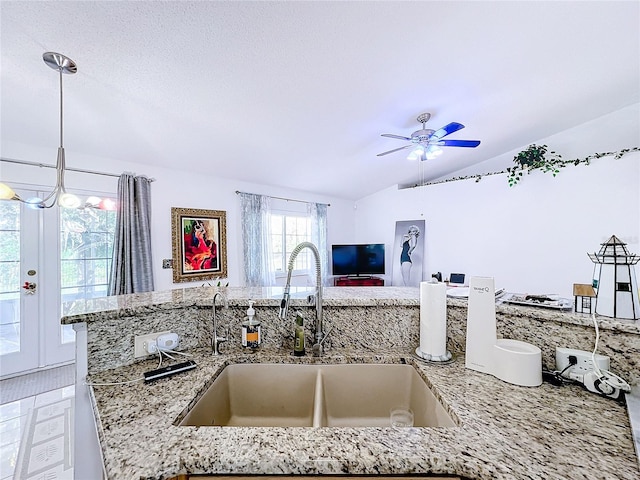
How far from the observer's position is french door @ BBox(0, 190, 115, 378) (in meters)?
2.58

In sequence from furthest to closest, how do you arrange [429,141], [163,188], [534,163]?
[534,163] < [163,188] < [429,141]

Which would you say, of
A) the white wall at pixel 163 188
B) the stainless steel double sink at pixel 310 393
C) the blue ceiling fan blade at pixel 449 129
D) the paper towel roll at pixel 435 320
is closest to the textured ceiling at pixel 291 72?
the white wall at pixel 163 188

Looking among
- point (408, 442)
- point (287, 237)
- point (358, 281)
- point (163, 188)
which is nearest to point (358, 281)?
point (358, 281)

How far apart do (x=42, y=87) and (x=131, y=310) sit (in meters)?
2.07

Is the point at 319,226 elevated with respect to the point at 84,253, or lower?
elevated

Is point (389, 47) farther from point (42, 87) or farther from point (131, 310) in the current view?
point (42, 87)

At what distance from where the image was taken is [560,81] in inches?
103

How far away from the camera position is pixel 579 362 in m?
0.82

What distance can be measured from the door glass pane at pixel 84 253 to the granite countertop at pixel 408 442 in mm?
2950

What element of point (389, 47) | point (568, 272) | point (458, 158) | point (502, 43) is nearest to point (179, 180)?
point (389, 47)

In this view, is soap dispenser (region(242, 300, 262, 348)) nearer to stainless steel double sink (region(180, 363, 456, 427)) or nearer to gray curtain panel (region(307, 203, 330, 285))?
stainless steel double sink (region(180, 363, 456, 427))

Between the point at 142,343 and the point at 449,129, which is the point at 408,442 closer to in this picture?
the point at 142,343

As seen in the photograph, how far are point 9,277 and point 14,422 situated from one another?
4.65ft

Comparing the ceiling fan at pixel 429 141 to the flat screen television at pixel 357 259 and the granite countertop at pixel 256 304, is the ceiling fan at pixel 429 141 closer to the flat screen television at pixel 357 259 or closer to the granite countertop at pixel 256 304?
the granite countertop at pixel 256 304
